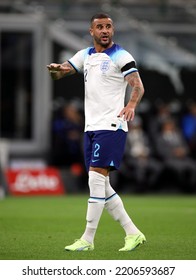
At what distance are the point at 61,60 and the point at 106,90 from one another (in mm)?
13967

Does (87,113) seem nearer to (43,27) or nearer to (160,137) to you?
(160,137)

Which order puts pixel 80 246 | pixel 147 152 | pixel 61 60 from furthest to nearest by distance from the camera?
pixel 61 60 < pixel 147 152 < pixel 80 246

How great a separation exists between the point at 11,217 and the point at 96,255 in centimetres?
530

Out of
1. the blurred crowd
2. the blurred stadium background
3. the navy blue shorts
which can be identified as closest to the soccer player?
the navy blue shorts

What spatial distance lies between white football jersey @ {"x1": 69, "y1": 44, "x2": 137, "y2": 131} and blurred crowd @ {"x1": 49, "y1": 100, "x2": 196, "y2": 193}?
11.4 m

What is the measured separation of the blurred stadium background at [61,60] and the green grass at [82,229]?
10.5 ft

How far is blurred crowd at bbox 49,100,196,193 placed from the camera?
70.5 feet

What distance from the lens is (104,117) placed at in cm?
982

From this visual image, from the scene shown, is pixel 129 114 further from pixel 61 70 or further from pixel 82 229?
pixel 82 229

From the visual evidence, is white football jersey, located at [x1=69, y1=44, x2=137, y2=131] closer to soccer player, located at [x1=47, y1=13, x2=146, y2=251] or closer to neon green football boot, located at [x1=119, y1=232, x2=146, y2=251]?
soccer player, located at [x1=47, y1=13, x2=146, y2=251]

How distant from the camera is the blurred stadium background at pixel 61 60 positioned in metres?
22.9

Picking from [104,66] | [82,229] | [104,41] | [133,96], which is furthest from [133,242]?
[82,229]

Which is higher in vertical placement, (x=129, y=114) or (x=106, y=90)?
(x=106, y=90)

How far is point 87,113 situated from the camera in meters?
9.97
